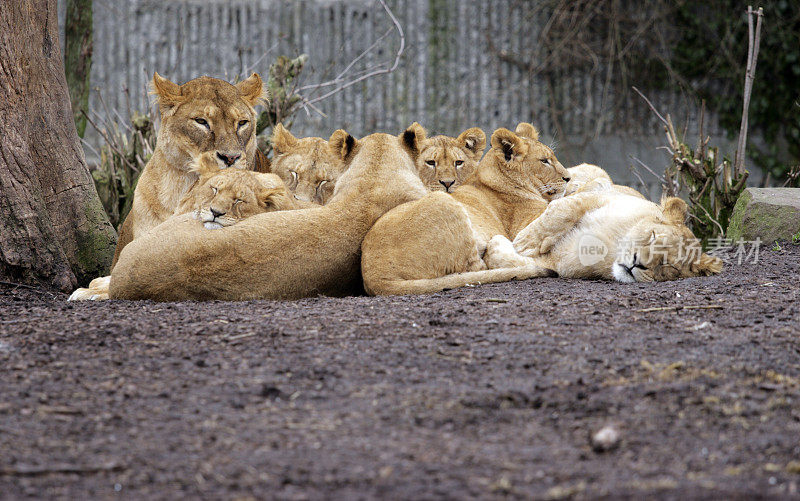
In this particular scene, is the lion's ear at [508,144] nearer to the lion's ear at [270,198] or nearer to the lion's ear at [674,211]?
the lion's ear at [674,211]

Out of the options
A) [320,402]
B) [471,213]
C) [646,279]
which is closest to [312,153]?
[471,213]

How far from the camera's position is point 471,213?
18.3 feet

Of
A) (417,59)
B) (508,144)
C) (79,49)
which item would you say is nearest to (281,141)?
(508,144)

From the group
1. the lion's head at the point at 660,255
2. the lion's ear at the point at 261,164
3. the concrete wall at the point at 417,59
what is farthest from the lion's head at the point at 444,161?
the concrete wall at the point at 417,59

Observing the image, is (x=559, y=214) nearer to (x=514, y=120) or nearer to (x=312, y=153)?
(x=312, y=153)

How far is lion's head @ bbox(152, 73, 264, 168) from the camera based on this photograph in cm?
498

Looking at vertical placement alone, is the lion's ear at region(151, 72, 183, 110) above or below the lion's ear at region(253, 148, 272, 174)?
above

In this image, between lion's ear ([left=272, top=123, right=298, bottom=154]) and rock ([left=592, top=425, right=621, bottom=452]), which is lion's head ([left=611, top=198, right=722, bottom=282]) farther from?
rock ([left=592, top=425, right=621, bottom=452])

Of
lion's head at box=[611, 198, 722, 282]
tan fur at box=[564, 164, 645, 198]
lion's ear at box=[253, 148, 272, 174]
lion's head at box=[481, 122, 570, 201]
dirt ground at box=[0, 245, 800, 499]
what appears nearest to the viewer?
dirt ground at box=[0, 245, 800, 499]

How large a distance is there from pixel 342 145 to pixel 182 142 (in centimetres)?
101

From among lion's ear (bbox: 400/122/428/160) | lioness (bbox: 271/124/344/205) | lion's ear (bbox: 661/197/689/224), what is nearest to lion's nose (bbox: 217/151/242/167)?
lioness (bbox: 271/124/344/205)

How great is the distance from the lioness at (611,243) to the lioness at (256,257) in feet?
3.36

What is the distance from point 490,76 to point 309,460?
9.85 meters

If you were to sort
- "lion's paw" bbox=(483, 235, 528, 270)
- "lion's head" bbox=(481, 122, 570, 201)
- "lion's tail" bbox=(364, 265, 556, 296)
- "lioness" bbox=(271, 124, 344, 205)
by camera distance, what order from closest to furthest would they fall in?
"lion's tail" bbox=(364, 265, 556, 296) < "lion's paw" bbox=(483, 235, 528, 270) < "lioness" bbox=(271, 124, 344, 205) < "lion's head" bbox=(481, 122, 570, 201)
